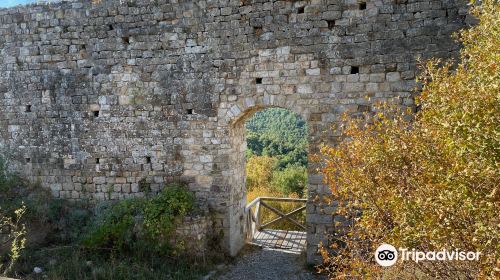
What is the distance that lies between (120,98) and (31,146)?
8.01 feet

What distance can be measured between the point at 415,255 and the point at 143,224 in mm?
4877

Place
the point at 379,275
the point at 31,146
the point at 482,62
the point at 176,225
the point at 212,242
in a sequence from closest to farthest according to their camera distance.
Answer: the point at 482,62
the point at 379,275
the point at 176,225
the point at 212,242
the point at 31,146

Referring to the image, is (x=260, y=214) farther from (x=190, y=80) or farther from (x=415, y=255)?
(x=415, y=255)

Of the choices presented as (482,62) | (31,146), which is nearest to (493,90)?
(482,62)

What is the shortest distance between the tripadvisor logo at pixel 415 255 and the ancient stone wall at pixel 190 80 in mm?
2667

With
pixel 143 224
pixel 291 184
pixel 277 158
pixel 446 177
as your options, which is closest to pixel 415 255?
pixel 446 177

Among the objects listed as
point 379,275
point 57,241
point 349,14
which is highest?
point 349,14

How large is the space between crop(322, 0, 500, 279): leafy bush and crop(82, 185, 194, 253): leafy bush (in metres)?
3.82

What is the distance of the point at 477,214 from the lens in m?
2.72

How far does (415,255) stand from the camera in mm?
3215

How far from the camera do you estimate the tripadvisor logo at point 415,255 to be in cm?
290

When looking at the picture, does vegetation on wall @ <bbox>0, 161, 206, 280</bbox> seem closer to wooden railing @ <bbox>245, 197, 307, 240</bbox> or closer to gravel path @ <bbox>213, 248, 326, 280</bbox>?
gravel path @ <bbox>213, 248, 326, 280</bbox>

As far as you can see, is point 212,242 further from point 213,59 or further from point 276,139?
point 276,139

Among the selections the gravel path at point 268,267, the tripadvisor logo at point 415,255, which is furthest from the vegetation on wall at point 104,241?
the tripadvisor logo at point 415,255
